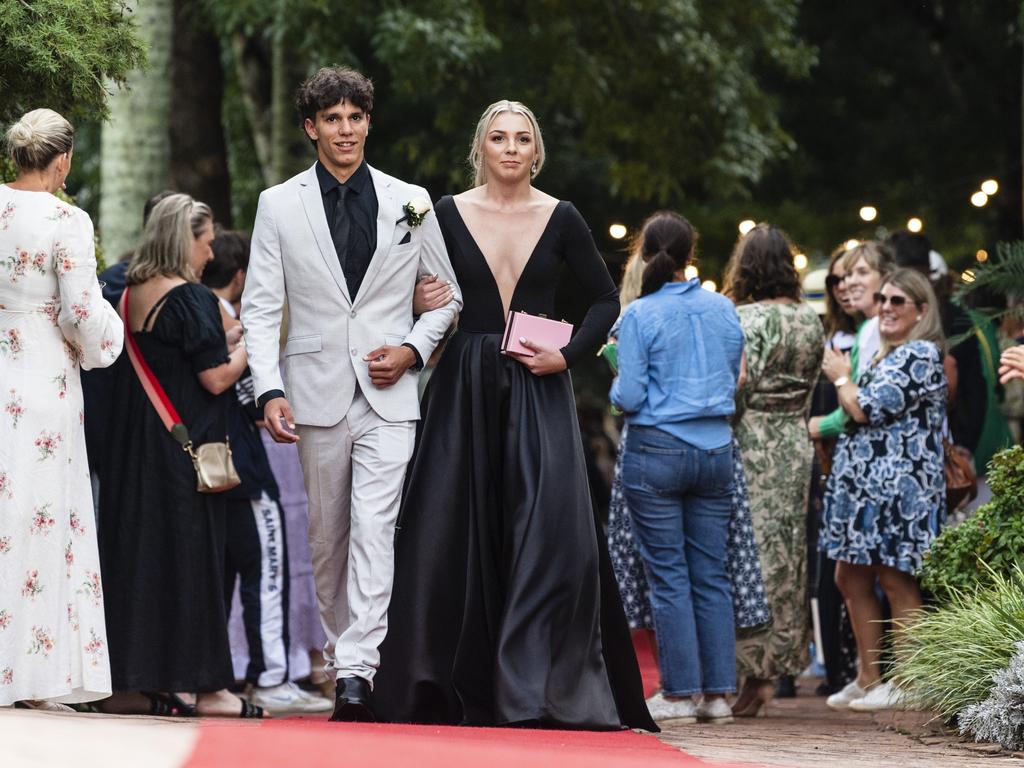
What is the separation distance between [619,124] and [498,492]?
12002 millimetres

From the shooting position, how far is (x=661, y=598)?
320 inches

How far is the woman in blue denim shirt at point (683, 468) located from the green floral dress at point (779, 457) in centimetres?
55

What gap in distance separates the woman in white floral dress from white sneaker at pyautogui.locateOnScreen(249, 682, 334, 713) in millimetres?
2179

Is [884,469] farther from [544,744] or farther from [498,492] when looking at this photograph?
[544,744]

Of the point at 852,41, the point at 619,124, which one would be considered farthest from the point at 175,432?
the point at 852,41

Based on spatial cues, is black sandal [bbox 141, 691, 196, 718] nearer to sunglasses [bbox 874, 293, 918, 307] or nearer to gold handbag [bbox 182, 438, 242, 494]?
gold handbag [bbox 182, 438, 242, 494]

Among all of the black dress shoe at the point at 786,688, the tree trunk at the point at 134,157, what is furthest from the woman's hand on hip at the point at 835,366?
the tree trunk at the point at 134,157

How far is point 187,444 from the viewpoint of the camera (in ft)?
24.7

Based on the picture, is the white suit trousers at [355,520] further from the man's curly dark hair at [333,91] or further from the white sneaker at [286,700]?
the white sneaker at [286,700]

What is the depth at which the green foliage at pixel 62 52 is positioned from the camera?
22.2 feet

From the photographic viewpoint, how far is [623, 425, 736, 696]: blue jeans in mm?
8047

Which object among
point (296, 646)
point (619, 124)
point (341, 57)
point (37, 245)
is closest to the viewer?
point (37, 245)

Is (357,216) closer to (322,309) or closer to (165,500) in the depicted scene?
(322,309)

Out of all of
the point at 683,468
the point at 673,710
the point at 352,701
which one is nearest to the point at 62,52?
the point at 352,701
